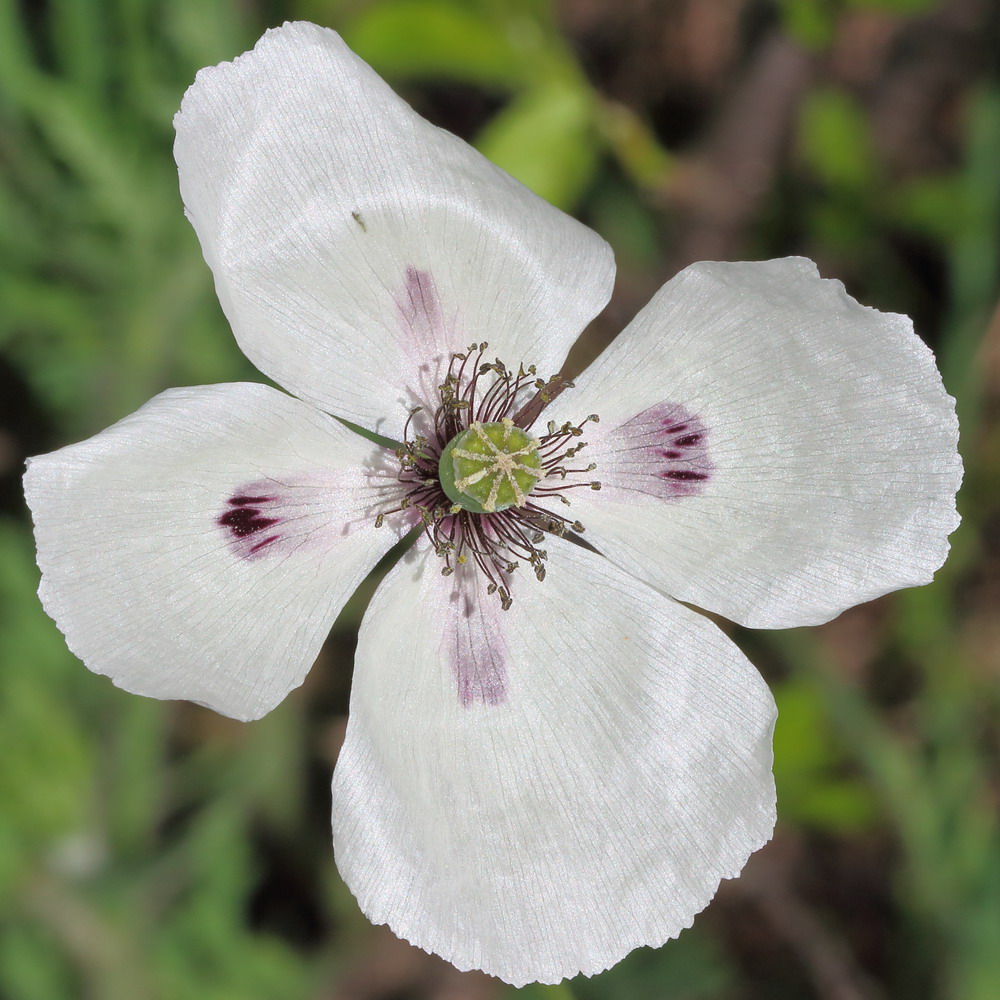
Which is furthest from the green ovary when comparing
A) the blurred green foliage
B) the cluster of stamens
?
the blurred green foliage

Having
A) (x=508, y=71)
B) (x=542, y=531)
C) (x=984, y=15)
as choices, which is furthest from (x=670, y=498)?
(x=984, y=15)

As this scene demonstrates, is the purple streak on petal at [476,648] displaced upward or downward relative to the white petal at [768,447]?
downward

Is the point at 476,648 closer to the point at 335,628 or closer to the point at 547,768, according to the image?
the point at 547,768

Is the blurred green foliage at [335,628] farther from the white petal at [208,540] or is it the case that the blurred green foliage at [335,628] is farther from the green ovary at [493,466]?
the green ovary at [493,466]

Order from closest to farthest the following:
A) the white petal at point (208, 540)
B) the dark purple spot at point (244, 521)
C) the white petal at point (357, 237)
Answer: the white petal at point (208, 540), the white petal at point (357, 237), the dark purple spot at point (244, 521)

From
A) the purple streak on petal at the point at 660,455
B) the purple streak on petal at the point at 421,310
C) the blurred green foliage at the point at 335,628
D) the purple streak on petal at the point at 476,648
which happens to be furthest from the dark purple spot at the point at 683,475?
the blurred green foliage at the point at 335,628

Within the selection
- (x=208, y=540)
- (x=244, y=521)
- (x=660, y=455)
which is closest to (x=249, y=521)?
(x=244, y=521)

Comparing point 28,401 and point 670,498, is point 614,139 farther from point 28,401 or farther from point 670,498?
point 28,401
